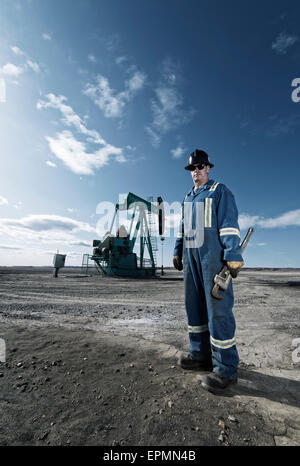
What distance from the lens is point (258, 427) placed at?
1.24 meters

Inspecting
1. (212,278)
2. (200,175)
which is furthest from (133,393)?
(200,175)

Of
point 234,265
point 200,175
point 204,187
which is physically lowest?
point 234,265

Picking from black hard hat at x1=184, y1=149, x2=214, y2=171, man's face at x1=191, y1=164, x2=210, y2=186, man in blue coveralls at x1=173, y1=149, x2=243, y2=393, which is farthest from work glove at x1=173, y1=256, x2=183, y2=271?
black hard hat at x1=184, y1=149, x2=214, y2=171

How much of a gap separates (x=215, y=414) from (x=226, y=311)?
709mm

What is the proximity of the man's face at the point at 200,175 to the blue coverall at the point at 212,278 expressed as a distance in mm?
105

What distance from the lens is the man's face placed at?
89.8 inches

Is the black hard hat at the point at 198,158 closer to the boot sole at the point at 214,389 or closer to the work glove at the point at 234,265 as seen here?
the work glove at the point at 234,265

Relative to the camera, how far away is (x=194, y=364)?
1985mm

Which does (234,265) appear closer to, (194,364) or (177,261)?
(177,261)

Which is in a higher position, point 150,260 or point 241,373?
point 150,260

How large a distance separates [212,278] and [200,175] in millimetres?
1176

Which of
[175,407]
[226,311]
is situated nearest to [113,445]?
[175,407]

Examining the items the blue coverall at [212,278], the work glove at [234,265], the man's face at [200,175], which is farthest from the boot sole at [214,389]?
the man's face at [200,175]

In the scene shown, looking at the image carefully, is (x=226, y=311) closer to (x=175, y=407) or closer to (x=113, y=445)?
(x=175, y=407)
